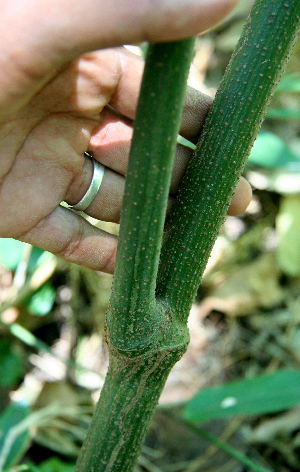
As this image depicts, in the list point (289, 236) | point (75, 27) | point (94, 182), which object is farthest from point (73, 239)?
point (289, 236)

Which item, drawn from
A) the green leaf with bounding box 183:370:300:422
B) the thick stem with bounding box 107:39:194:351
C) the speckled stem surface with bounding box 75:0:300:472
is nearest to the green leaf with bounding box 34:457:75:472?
the green leaf with bounding box 183:370:300:422

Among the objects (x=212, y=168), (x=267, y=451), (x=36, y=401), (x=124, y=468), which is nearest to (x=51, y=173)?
(x=212, y=168)

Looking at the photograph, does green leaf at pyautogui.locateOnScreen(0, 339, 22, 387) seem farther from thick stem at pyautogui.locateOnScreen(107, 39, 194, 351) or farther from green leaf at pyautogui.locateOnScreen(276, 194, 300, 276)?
green leaf at pyautogui.locateOnScreen(276, 194, 300, 276)

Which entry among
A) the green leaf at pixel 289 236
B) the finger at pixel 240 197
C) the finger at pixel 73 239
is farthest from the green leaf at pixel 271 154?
the finger at pixel 73 239

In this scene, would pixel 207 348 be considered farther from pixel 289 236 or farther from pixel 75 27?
pixel 75 27

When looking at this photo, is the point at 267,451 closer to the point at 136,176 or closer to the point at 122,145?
the point at 122,145

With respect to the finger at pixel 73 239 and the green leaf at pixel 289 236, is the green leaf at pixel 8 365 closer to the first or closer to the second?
the finger at pixel 73 239
